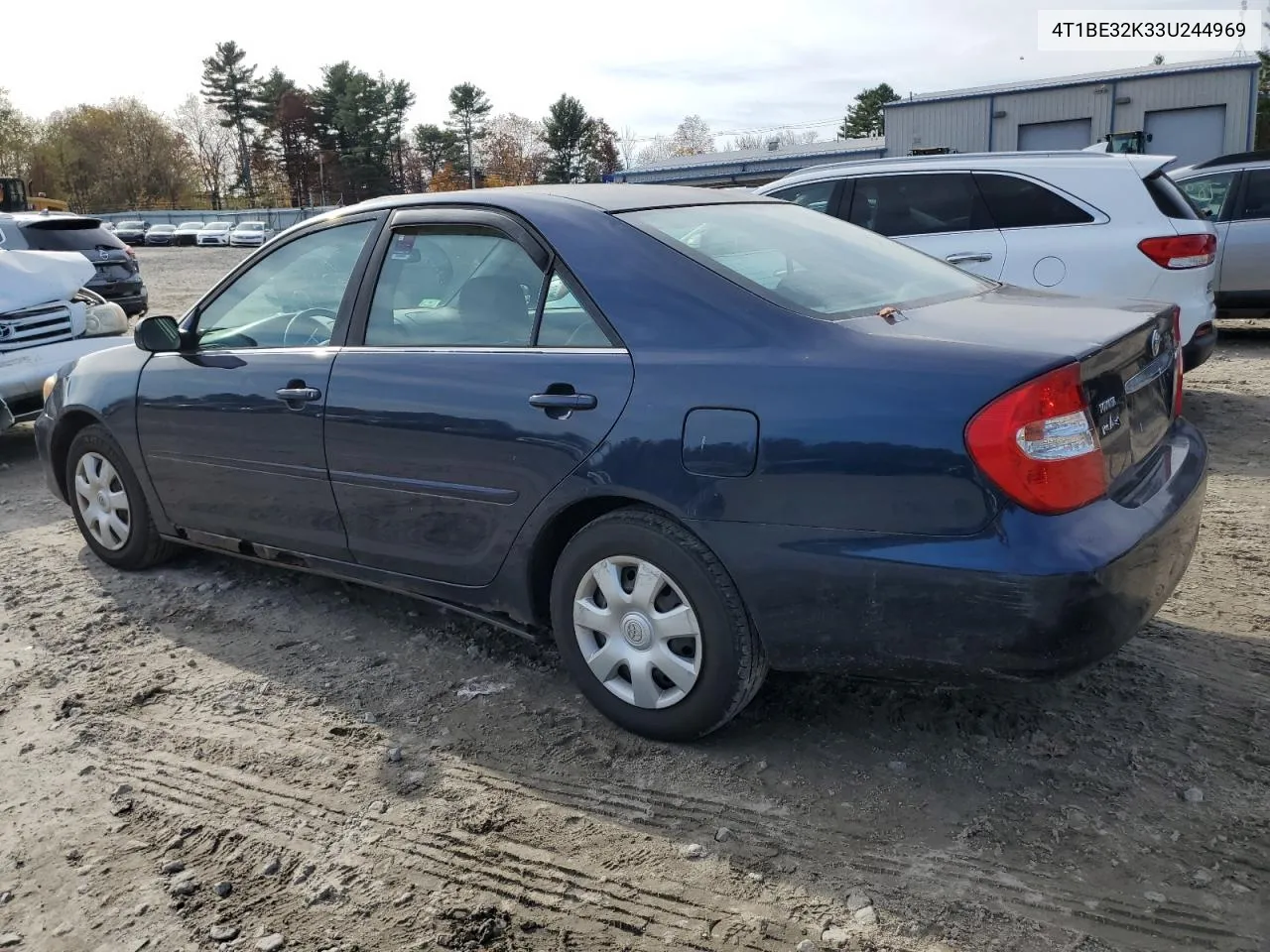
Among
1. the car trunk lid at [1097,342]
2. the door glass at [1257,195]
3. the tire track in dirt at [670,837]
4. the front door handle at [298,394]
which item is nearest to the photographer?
the tire track in dirt at [670,837]

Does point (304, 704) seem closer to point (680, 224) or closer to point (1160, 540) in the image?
point (680, 224)

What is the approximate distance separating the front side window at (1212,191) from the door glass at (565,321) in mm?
8986

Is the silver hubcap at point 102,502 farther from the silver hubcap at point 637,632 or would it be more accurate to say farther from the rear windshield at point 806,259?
the rear windshield at point 806,259

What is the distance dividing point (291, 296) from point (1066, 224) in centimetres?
501

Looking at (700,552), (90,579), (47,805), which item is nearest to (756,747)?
(700,552)

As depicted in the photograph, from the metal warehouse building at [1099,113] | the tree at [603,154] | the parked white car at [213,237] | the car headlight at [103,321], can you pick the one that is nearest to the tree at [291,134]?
the tree at [603,154]

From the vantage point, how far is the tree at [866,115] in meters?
82.4

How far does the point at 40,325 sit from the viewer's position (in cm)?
768

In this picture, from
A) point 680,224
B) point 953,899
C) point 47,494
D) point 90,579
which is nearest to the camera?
point 953,899

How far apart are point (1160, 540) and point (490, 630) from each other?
7.95 ft

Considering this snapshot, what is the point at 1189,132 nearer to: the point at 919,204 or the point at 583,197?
the point at 919,204

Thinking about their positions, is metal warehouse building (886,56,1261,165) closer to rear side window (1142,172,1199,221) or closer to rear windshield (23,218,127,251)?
rear windshield (23,218,127,251)

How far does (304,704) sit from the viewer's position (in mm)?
3723

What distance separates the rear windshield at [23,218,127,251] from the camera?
13.3 metres
